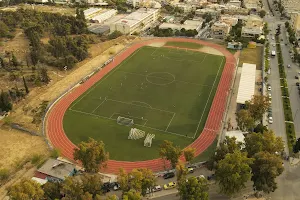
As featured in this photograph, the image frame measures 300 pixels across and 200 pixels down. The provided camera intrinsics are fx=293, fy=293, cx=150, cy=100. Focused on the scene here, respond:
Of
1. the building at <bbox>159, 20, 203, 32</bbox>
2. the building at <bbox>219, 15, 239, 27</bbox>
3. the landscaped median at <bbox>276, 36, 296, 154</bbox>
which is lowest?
the landscaped median at <bbox>276, 36, 296, 154</bbox>

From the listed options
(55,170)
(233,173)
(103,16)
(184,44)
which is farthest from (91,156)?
(103,16)

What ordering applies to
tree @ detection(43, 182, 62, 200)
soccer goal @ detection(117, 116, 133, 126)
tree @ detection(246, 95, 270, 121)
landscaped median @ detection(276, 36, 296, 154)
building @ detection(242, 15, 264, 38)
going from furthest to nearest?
building @ detection(242, 15, 264, 38) → soccer goal @ detection(117, 116, 133, 126) → tree @ detection(246, 95, 270, 121) → landscaped median @ detection(276, 36, 296, 154) → tree @ detection(43, 182, 62, 200)

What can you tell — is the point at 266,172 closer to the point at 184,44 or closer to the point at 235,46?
the point at 235,46

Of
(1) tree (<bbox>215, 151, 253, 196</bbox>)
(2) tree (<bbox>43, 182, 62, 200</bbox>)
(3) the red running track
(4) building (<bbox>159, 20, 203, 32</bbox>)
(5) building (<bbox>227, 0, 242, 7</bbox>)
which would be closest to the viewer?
(1) tree (<bbox>215, 151, 253, 196</bbox>)

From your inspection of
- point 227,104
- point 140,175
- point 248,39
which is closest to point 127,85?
point 227,104

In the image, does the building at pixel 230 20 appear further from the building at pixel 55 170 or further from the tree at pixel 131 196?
the tree at pixel 131 196

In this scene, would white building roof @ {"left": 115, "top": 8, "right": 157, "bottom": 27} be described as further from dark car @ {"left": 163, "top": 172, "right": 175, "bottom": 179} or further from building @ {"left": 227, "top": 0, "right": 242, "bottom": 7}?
dark car @ {"left": 163, "top": 172, "right": 175, "bottom": 179}

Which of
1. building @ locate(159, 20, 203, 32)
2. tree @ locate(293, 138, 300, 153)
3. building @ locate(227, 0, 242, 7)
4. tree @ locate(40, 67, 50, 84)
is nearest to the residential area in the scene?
tree @ locate(40, 67, 50, 84)
